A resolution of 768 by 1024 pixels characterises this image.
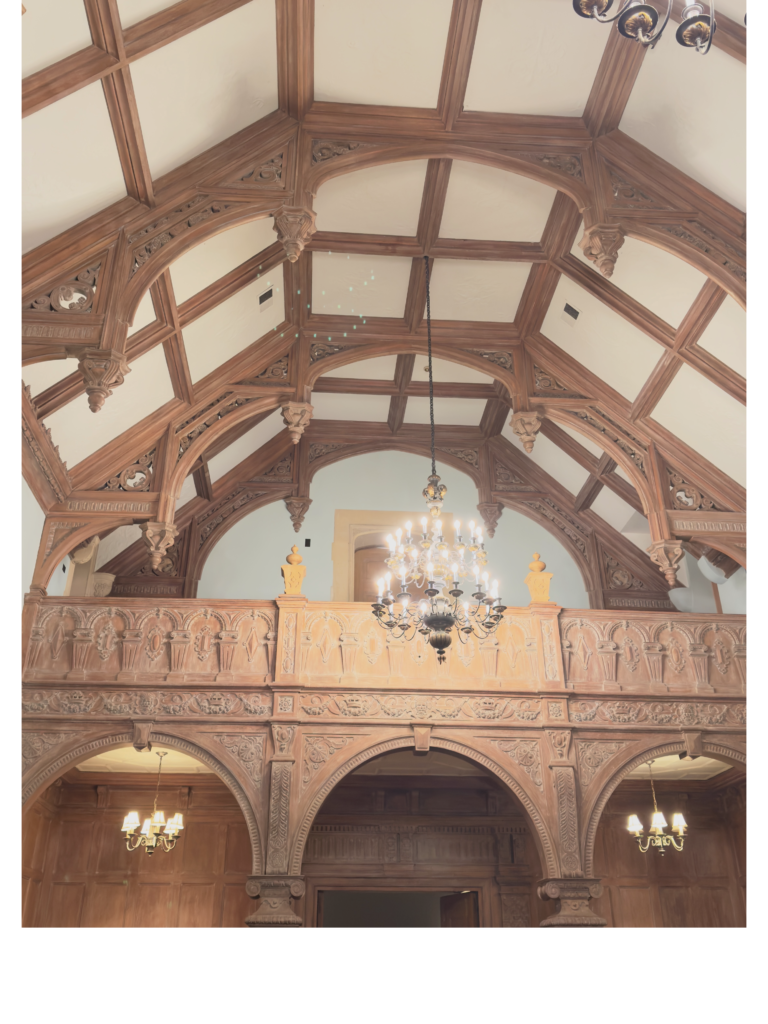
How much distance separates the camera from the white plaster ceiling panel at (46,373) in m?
7.14

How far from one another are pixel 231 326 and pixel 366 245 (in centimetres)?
178

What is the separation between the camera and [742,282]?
6.79 meters

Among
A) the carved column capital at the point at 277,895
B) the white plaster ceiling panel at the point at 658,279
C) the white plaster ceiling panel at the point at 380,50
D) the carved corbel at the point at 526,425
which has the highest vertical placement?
the white plaster ceiling panel at the point at 380,50

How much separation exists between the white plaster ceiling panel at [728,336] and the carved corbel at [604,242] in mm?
1332

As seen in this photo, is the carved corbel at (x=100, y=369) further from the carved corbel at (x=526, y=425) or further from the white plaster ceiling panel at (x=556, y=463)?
the white plaster ceiling panel at (x=556, y=463)

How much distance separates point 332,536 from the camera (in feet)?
37.5

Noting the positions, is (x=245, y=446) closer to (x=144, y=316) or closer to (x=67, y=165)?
(x=144, y=316)

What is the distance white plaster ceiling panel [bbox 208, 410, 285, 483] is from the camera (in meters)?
10.9

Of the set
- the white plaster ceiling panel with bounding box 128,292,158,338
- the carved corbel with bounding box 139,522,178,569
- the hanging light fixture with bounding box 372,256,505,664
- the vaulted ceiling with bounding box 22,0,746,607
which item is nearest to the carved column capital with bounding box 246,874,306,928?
the hanging light fixture with bounding box 372,256,505,664

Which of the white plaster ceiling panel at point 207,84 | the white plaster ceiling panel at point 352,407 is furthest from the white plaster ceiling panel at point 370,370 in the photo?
the white plaster ceiling panel at point 207,84

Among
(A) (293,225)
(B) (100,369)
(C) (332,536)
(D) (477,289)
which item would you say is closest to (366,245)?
(D) (477,289)

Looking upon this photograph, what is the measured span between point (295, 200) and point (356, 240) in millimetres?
1717

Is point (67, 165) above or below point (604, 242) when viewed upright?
below

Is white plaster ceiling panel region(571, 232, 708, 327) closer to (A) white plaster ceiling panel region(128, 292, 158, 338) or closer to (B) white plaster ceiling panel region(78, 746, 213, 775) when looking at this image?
(A) white plaster ceiling panel region(128, 292, 158, 338)
